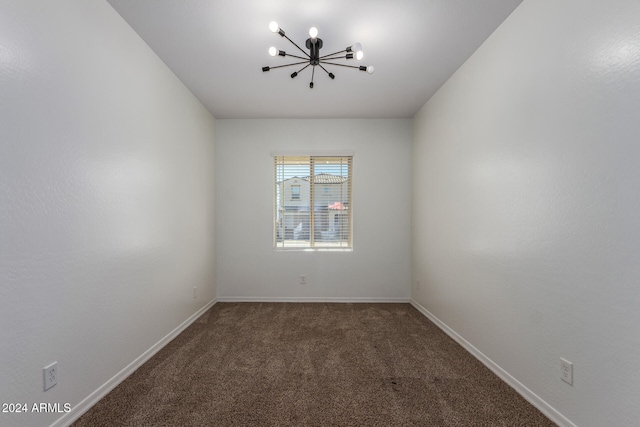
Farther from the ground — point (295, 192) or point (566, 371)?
point (295, 192)

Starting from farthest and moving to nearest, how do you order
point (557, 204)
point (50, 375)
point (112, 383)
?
point (112, 383) → point (557, 204) → point (50, 375)

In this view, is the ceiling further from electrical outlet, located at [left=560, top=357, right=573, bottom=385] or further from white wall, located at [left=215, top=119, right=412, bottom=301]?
electrical outlet, located at [left=560, top=357, right=573, bottom=385]

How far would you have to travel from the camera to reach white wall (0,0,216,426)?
53.1 inches

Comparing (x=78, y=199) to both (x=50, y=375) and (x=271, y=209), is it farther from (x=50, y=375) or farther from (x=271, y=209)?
(x=271, y=209)

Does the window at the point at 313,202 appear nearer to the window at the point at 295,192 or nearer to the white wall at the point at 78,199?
the window at the point at 295,192

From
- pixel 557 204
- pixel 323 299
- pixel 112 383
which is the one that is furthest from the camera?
pixel 323 299

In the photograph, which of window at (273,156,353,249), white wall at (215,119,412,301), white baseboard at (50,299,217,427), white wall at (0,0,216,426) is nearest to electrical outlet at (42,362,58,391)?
white wall at (0,0,216,426)

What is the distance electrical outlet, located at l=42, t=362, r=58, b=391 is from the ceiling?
236 centimetres

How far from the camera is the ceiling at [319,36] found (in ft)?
6.54

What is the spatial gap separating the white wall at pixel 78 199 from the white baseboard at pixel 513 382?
289 centimetres

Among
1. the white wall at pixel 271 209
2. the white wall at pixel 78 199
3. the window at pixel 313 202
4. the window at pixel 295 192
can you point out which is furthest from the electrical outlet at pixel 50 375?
the window at pixel 295 192

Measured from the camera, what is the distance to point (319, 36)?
228cm

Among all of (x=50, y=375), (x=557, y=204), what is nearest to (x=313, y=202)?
(x=557, y=204)

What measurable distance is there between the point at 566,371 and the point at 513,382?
51 cm
